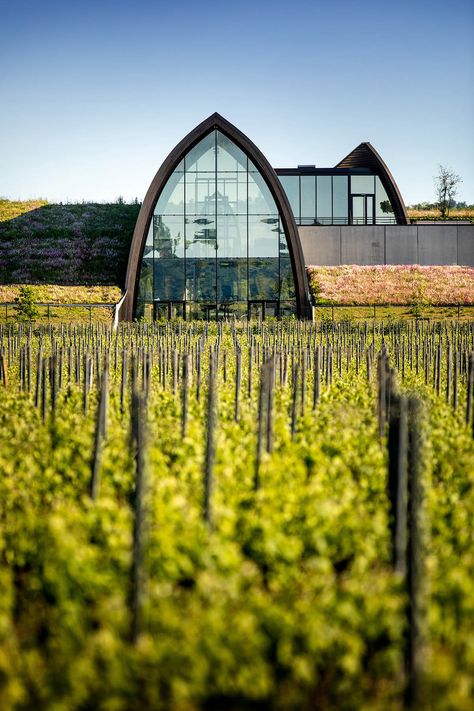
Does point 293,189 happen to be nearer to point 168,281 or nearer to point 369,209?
point 369,209

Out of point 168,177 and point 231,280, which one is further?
point 231,280

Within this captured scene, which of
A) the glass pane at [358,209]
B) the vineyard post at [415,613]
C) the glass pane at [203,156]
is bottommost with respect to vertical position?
the vineyard post at [415,613]

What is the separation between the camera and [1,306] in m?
37.1

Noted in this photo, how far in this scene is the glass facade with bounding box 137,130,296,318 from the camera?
39312 mm

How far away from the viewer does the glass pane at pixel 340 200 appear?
49906 mm

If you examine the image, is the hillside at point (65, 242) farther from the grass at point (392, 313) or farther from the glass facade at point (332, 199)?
the grass at point (392, 313)

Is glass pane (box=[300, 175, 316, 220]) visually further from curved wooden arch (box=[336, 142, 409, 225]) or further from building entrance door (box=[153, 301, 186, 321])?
building entrance door (box=[153, 301, 186, 321])

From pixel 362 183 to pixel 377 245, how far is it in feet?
28.2

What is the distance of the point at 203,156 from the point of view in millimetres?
39375

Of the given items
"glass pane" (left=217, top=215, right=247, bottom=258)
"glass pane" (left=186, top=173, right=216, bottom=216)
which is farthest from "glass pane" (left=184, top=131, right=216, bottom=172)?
"glass pane" (left=217, top=215, right=247, bottom=258)

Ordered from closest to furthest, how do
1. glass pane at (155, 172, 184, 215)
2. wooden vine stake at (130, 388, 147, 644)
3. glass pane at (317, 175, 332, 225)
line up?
wooden vine stake at (130, 388, 147, 644) → glass pane at (155, 172, 184, 215) → glass pane at (317, 175, 332, 225)

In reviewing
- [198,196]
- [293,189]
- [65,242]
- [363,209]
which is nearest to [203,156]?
[198,196]

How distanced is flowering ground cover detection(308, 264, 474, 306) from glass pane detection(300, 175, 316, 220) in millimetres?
8067

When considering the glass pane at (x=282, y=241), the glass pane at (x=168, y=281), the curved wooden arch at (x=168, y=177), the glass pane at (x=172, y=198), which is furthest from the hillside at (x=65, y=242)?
the glass pane at (x=282, y=241)
